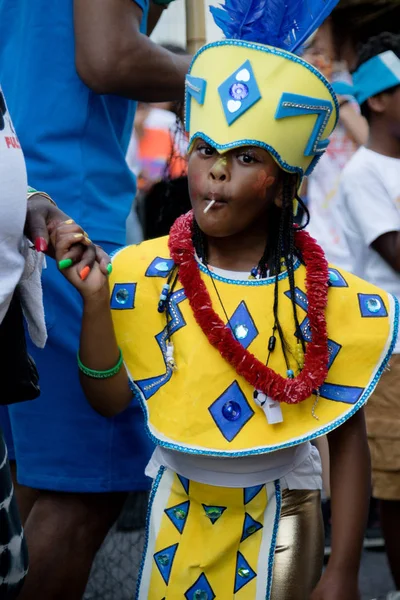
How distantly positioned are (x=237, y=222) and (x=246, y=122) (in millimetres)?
247

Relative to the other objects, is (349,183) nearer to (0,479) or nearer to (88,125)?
(88,125)

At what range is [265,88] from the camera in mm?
2574

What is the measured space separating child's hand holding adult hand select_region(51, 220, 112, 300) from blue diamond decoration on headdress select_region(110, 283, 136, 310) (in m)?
0.28

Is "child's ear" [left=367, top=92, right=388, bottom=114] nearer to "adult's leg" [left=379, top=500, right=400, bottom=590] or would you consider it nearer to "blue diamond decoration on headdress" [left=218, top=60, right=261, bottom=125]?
"adult's leg" [left=379, top=500, right=400, bottom=590]

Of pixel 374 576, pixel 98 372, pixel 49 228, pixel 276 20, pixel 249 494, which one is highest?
pixel 276 20

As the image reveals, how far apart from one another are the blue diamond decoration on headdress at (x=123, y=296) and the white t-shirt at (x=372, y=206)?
1445 millimetres

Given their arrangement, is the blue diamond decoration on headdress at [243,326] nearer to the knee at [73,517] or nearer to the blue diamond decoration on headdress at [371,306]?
the blue diamond decoration on headdress at [371,306]

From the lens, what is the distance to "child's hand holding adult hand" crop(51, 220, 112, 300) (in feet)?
7.38

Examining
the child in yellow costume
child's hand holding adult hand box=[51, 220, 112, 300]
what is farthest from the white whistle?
child's hand holding adult hand box=[51, 220, 112, 300]

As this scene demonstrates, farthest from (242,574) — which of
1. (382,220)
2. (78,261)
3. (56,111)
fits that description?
(382,220)

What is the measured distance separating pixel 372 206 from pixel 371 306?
1.28 m

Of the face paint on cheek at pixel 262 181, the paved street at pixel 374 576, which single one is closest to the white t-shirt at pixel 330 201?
the paved street at pixel 374 576

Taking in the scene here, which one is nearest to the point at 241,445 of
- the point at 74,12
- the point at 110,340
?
the point at 110,340

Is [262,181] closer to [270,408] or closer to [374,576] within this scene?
[270,408]
